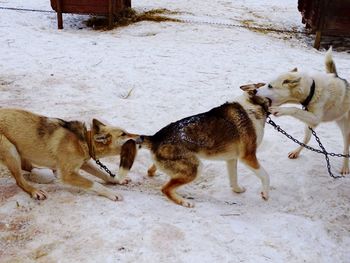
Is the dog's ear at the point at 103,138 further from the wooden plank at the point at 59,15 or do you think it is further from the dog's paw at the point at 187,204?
the wooden plank at the point at 59,15

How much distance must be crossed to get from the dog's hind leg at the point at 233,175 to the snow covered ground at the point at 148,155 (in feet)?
0.25

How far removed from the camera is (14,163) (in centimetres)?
365

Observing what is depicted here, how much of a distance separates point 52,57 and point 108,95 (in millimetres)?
2264

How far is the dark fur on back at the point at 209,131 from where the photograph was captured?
12.9 feet

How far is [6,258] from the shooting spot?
2.92 metres

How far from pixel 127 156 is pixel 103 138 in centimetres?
30

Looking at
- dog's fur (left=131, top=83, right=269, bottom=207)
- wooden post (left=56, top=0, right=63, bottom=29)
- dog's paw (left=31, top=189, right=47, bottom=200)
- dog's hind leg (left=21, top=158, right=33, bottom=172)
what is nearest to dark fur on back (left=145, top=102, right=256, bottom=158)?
dog's fur (left=131, top=83, right=269, bottom=207)

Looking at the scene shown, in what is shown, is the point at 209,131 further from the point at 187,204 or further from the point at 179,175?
the point at 187,204

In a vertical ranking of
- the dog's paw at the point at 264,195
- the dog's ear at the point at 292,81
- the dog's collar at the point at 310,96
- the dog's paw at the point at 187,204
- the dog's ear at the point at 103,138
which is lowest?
the dog's paw at the point at 264,195

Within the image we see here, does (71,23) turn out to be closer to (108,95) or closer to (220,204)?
(108,95)

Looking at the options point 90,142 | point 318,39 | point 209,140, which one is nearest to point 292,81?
point 209,140

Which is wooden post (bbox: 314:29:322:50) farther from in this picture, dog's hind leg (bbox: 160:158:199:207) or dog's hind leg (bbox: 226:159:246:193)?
dog's hind leg (bbox: 160:158:199:207)

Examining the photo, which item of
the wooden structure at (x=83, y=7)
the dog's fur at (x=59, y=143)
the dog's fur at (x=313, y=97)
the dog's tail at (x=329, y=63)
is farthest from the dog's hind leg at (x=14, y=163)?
the wooden structure at (x=83, y=7)

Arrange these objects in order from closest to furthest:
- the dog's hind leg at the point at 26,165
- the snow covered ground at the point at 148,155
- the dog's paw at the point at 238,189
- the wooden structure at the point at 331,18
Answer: the snow covered ground at the point at 148,155 < the dog's hind leg at the point at 26,165 < the dog's paw at the point at 238,189 < the wooden structure at the point at 331,18
